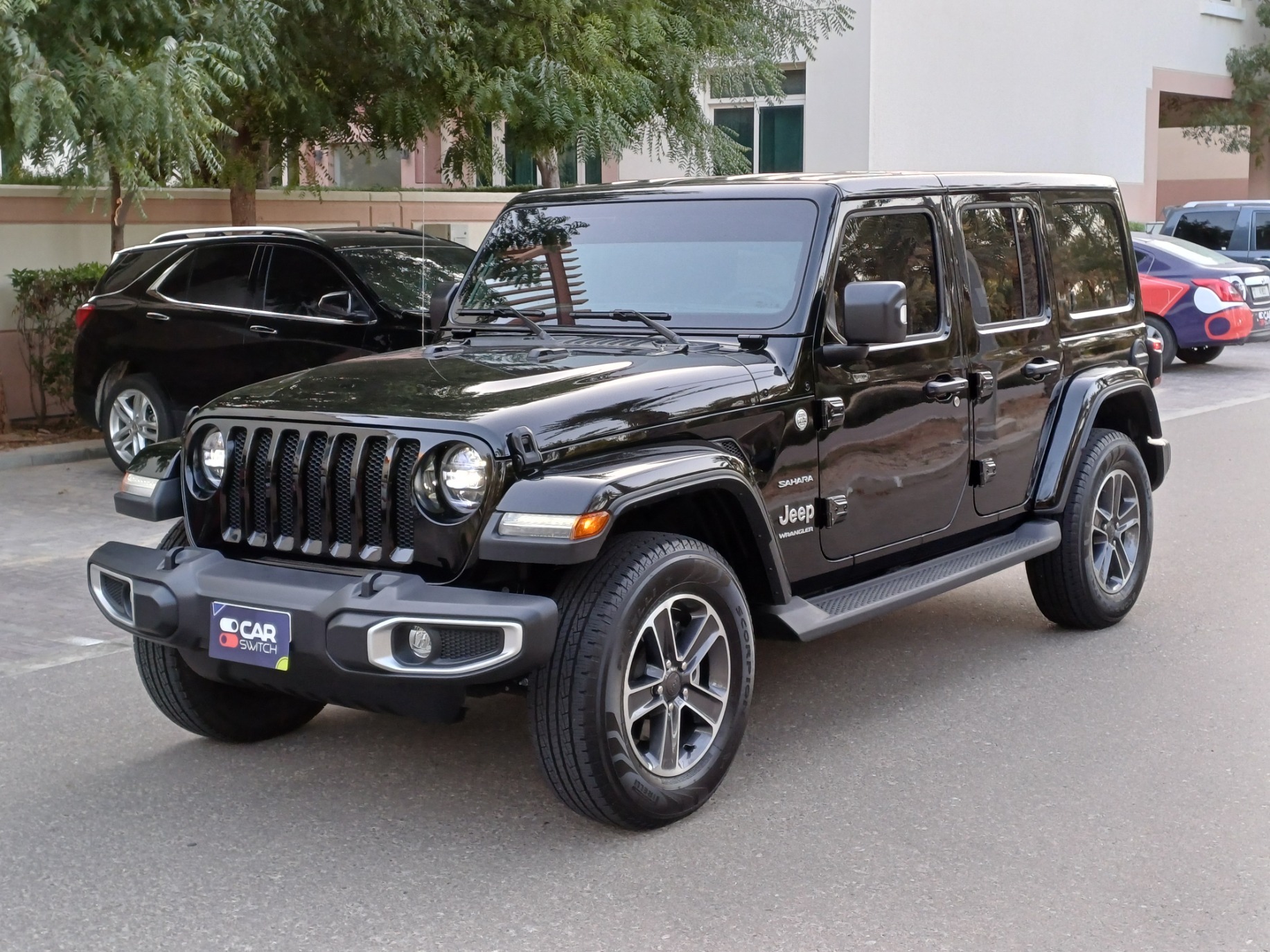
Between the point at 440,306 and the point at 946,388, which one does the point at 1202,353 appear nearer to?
the point at 946,388

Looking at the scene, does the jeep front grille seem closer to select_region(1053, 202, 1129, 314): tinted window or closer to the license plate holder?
the license plate holder

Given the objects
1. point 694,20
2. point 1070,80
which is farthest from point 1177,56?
point 694,20

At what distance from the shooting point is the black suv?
10.1 m

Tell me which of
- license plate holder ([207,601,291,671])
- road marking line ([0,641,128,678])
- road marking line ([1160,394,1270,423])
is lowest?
road marking line ([0,641,128,678])

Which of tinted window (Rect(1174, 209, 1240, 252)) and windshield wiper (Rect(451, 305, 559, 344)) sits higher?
tinted window (Rect(1174, 209, 1240, 252))

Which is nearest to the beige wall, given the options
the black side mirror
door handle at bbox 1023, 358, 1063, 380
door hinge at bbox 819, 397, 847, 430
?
the black side mirror

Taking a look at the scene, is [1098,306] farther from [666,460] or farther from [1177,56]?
[1177,56]

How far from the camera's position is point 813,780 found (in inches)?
196

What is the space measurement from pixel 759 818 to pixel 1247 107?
32.4 metres

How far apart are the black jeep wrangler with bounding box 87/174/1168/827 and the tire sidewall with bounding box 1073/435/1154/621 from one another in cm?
2

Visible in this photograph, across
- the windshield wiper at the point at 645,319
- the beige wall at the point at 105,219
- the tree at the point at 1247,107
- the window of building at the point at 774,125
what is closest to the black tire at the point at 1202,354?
the window of building at the point at 774,125

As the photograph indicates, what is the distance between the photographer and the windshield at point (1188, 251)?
18.1 m

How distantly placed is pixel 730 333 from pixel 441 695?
5.56ft

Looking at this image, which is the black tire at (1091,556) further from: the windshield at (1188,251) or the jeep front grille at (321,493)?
the windshield at (1188,251)
